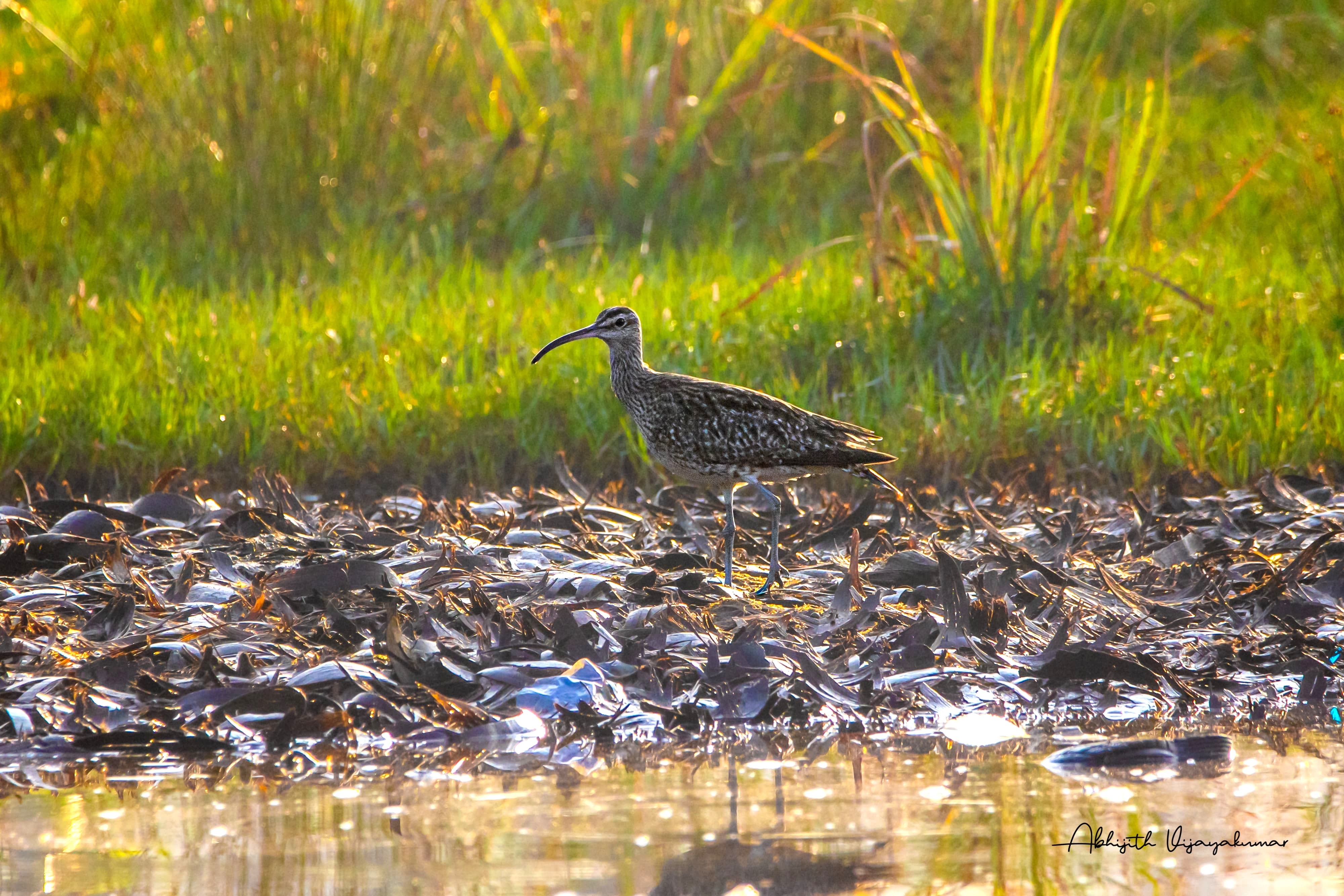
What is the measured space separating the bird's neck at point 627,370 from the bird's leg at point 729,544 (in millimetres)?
732

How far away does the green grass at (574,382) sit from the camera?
8.23 m

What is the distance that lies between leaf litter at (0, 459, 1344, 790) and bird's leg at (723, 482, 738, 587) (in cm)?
6

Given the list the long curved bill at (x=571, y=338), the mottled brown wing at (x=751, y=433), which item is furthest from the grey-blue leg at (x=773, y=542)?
the long curved bill at (x=571, y=338)

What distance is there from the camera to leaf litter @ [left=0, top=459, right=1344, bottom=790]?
16.6 feet

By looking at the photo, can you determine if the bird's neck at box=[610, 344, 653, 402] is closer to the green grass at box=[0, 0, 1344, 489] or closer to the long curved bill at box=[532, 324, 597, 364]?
the long curved bill at box=[532, 324, 597, 364]

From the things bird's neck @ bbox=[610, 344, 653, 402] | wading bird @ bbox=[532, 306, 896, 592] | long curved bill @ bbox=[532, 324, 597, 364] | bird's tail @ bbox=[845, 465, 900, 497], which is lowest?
bird's tail @ bbox=[845, 465, 900, 497]

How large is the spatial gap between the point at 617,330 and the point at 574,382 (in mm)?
1276

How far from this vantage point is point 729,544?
663cm

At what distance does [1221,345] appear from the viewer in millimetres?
9211

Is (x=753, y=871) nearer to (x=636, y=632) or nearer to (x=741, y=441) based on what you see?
(x=636, y=632)

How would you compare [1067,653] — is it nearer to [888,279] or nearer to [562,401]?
[562,401]

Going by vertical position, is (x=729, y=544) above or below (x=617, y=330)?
below

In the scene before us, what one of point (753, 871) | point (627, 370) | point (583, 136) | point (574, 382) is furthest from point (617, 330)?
point (583, 136)

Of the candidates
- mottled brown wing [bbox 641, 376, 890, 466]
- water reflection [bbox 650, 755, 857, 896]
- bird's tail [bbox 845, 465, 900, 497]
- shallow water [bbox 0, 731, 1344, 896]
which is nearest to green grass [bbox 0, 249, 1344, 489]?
bird's tail [bbox 845, 465, 900, 497]
